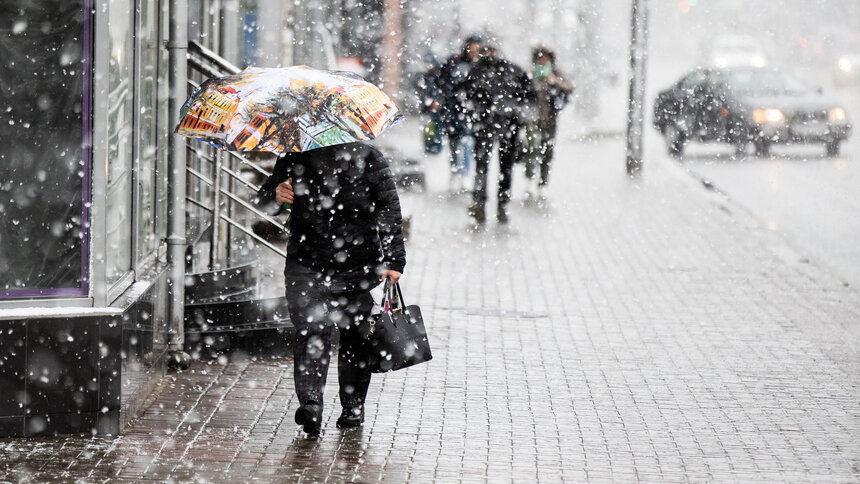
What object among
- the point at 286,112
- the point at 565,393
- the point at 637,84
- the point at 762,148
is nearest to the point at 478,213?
the point at 637,84

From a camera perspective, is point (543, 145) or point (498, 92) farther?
point (543, 145)

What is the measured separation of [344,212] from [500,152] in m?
8.69

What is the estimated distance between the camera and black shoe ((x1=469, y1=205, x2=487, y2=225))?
14.9 meters

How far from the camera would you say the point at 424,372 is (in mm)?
7898

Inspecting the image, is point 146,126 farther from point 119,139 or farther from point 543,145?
point 543,145

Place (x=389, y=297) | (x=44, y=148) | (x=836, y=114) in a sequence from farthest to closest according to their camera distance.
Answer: (x=836, y=114), (x=389, y=297), (x=44, y=148)

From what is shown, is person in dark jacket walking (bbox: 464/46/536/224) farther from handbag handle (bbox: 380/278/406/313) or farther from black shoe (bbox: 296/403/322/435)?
black shoe (bbox: 296/403/322/435)

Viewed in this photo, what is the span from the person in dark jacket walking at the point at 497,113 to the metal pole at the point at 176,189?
7.14m

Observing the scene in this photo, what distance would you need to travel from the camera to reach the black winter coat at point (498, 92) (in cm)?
1450

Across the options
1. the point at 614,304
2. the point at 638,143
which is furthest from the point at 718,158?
the point at 614,304

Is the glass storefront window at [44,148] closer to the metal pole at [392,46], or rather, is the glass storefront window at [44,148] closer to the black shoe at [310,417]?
the black shoe at [310,417]

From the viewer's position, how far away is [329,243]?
6.36 metres

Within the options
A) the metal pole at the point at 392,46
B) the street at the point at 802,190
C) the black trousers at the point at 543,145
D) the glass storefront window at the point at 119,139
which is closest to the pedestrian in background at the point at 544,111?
the black trousers at the point at 543,145

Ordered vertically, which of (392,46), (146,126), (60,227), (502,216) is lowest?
(502,216)
